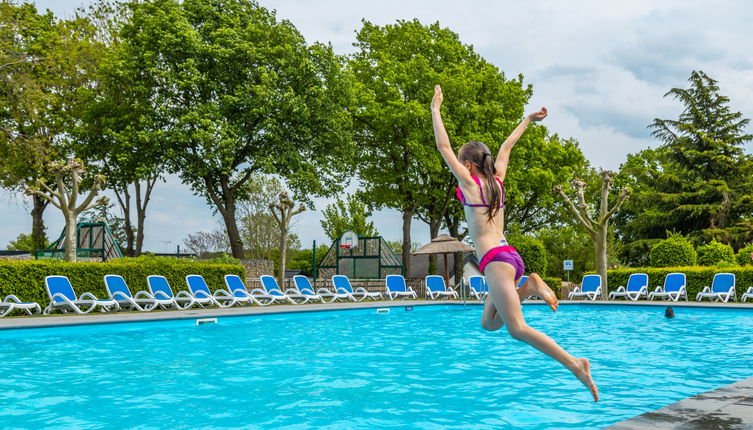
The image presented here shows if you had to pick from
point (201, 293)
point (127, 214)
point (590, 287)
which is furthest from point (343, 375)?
point (127, 214)

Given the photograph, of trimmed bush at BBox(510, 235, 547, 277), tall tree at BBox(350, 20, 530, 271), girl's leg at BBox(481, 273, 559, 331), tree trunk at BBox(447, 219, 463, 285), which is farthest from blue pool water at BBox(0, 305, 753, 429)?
tree trunk at BBox(447, 219, 463, 285)

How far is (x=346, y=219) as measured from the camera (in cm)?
4356

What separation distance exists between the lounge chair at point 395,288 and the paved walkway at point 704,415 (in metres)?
18.7

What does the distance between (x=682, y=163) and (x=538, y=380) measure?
3669 centimetres

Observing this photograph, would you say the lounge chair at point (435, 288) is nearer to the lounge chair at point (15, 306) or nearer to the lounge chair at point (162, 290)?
the lounge chair at point (162, 290)

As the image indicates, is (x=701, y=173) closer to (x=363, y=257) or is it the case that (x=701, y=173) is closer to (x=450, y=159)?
(x=363, y=257)

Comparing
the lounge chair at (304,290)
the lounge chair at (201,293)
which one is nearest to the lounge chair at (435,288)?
the lounge chair at (304,290)

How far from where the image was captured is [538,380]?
7402 millimetres

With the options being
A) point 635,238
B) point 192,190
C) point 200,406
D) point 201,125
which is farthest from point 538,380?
point 635,238

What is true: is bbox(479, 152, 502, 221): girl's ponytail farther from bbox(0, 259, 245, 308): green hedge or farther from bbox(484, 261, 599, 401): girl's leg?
bbox(0, 259, 245, 308): green hedge

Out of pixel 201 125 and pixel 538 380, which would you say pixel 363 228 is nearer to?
pixel 201 125

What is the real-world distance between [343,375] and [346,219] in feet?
118

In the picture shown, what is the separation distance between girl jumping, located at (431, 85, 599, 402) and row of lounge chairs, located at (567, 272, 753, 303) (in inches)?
747

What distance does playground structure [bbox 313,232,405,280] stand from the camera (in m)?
27.4
